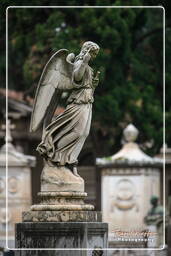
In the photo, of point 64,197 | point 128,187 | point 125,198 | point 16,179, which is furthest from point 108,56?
point 64,197

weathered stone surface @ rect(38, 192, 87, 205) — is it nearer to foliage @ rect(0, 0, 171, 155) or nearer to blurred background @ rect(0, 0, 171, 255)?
blurred background @ rect(0, 0, 171, 255)

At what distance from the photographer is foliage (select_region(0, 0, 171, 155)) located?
37.9m

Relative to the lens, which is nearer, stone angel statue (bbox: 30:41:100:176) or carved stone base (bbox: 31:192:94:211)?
carved stone base (bbox: 31:192:94:211)

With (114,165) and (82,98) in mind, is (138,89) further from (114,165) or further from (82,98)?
(82,98)

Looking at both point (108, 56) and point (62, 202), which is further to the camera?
point (108, 56)

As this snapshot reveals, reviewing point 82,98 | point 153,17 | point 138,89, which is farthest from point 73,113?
point 153,17

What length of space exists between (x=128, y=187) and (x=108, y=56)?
5.69 m

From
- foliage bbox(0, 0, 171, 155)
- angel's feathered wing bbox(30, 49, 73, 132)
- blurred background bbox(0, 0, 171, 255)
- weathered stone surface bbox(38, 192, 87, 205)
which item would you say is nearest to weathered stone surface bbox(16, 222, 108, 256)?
weathered stone surface bbox(38, 192, 87, 205)

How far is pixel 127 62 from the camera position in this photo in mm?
39281

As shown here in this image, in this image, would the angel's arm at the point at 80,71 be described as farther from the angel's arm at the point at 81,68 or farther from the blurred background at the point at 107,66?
the blurred background at the point at 107,66

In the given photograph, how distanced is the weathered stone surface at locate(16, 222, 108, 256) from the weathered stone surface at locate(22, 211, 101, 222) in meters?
0.10

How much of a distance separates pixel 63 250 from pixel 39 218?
1.77ft

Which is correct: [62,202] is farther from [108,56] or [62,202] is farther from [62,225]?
[108,56]

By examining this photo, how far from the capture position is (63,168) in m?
18.6
